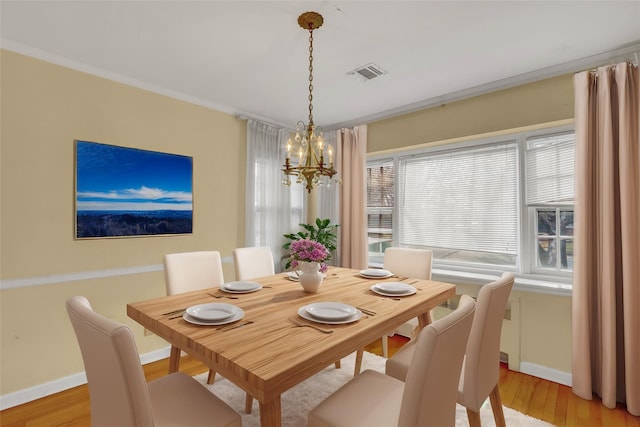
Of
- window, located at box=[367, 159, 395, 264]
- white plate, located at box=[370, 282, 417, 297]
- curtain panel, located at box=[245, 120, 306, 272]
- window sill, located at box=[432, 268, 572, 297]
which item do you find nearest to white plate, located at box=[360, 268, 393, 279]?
white plate, located at box=[370, 282, 417, 297]

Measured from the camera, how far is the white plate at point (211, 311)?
145 centimetres

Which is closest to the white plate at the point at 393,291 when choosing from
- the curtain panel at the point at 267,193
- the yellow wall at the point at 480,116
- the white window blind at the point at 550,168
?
the white window blind at the point at 550,168

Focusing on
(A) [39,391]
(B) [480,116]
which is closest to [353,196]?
(B) [480,116]

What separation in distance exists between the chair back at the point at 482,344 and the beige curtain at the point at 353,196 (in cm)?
236

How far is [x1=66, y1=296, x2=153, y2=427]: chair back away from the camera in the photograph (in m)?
0.99

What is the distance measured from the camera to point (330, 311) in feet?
5.24

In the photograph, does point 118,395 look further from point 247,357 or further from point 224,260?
point 224,260

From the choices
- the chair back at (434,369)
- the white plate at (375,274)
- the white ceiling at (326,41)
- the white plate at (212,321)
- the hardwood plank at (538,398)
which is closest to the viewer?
the chair back at (434,369)

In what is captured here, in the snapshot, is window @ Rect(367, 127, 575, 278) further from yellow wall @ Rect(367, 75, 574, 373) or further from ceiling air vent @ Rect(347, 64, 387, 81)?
ceiling air vent @ Rect(347, 64, 387, 81)

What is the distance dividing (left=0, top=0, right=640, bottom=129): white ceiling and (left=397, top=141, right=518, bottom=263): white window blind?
2.41ft

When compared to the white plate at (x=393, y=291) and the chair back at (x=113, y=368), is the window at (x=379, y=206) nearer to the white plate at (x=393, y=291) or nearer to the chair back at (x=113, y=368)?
the white plate at (x=393, y=291)

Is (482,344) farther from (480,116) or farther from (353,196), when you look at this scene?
(353,196)

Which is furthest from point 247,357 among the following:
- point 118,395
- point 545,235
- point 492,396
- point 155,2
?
point 545,235

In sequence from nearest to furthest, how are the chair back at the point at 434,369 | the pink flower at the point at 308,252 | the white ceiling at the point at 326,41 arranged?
the chair back at the point at 434,369 < the white ceiling at the point at 326,41 < the pink flower at the point at 308,252
